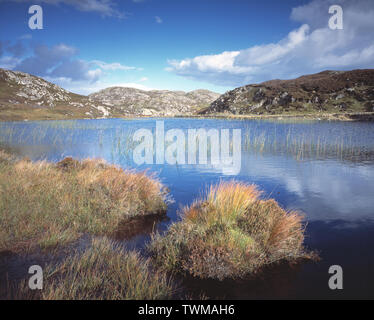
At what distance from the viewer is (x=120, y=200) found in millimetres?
8922

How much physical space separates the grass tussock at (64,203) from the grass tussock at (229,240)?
2.49 m

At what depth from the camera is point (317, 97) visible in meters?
88.8

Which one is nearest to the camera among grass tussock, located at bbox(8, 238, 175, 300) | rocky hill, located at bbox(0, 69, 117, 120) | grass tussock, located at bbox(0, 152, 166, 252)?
→ grass tussock, located at bbox(8, 238, 175, 300)

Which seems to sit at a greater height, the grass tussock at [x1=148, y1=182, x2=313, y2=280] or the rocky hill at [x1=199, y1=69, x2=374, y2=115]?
the rocky hill at [x1=199, y1=69, x2=374, y2=115]

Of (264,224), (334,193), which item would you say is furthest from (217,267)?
(334,193)

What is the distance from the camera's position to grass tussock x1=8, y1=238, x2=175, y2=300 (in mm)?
4406

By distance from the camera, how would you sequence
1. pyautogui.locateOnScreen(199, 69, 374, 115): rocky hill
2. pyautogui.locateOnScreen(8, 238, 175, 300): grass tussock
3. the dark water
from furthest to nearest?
1. pyautogui.locateOnScreen(199, 69, 374, 115): rocky hill
2. the dark water
3. pyautogui.locateOnScreen(8, 238, 175, 300): grass tussock

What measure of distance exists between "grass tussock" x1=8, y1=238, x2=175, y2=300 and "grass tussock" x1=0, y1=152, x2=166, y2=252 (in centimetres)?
139

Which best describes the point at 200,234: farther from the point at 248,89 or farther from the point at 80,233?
the point at 248,89

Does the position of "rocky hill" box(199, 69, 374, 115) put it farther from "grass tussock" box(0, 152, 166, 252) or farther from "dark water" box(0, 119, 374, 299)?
"grass tussock" box(0, 152, 166, 252)

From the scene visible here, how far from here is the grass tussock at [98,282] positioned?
441 centimetres

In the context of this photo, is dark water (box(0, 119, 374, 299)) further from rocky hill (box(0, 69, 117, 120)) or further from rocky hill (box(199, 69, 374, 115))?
rocky hill (box(0, 69, 117, 120))

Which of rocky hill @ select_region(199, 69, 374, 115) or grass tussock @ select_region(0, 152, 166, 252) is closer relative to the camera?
grass tussock @ select_region(0, 152, 166, 252)

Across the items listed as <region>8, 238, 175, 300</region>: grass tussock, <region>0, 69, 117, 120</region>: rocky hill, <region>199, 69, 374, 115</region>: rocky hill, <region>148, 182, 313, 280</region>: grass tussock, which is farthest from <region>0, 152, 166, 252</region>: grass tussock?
<region>199, 69, 374, 115</region>: rocky hill
